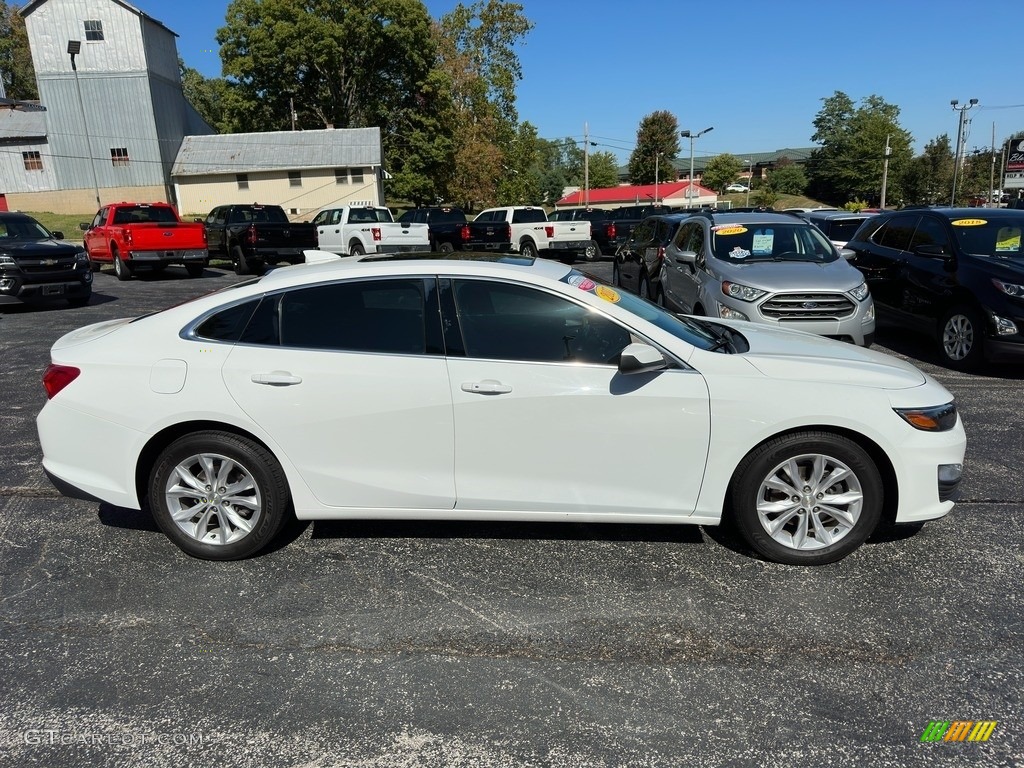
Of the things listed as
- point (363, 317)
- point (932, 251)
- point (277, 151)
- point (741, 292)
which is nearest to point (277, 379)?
point (363, 317)

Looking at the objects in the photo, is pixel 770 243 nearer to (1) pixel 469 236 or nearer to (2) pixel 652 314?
(2) pixel 652 314

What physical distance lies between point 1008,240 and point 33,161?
47714 mm

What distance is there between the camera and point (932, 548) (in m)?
3.95

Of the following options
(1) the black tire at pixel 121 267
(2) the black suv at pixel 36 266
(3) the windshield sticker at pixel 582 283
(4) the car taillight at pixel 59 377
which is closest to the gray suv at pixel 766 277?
(3) the windshield sticker at pixel 582 283

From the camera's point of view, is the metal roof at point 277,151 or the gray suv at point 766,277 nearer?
the gray suv at point 766,277

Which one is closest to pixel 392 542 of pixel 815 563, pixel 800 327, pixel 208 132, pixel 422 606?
pixel 422 606

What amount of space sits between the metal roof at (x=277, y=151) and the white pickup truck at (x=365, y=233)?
23.3 m

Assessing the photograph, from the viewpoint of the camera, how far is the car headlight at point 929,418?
3580mm

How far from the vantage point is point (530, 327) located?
146 inches

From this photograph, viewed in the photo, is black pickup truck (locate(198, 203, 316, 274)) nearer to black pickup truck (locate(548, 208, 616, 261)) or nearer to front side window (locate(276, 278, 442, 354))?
black pickup truck (locate(548, 208, 616, 261))

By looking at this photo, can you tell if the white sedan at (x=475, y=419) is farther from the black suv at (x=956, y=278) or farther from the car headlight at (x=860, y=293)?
the black suv at (x=956, y=278)

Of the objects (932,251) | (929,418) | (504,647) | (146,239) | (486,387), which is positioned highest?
(146,239)

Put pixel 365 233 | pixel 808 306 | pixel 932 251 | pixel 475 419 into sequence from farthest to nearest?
pixel 365 233 < pixel 932 251 < pixel 808 306 < pixel 475 419

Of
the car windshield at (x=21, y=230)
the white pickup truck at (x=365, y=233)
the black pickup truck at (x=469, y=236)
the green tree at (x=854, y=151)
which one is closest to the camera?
the car windshield at (x=21, y=230)
